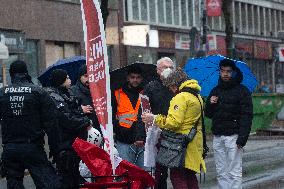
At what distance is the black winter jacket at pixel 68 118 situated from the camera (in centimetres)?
945

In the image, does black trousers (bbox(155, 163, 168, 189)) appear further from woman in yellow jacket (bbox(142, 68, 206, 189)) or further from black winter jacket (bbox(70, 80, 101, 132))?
black winter jacket (bbox(70, 80, 101, 132))

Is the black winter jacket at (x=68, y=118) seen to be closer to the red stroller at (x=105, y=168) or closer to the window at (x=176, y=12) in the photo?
the red stroller at (x=105, y=168)

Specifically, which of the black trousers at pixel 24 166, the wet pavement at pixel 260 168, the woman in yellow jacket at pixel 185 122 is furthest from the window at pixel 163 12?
the black trousers at pixel 24 166

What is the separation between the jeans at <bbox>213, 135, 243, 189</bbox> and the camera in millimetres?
11273

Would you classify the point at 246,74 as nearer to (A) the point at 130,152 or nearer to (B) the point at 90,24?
(A) the point at 130,152

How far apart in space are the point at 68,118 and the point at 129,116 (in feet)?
5.02

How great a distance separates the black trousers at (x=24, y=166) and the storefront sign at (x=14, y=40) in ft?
73.7

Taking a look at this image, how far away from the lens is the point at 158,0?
1918 inches

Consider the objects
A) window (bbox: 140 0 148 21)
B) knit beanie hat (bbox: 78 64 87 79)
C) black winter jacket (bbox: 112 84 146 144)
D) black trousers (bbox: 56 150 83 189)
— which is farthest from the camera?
window (bbox: 140 0 148 21)

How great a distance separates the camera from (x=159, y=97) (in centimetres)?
1061

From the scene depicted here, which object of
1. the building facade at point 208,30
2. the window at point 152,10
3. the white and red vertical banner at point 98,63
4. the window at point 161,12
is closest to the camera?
the white and red vertical banner at point 98,63

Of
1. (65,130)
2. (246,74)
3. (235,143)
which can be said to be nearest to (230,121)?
(235,143)

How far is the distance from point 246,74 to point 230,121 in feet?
3.72

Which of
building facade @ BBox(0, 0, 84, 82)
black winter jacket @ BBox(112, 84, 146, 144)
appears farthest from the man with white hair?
building facade @ BBox(0, 0, 84, 82)
